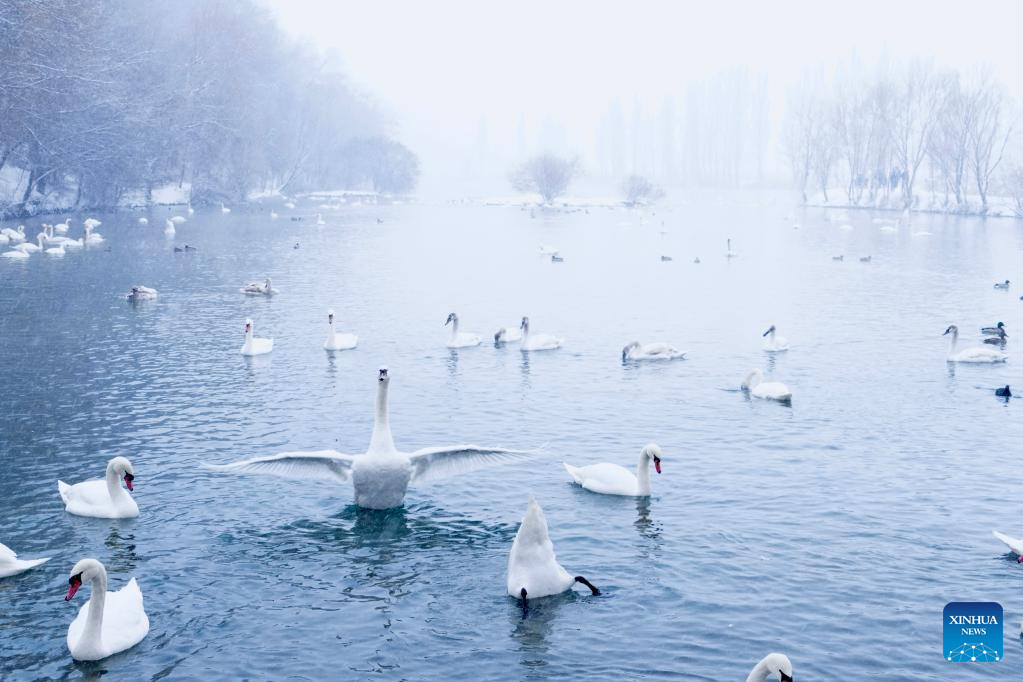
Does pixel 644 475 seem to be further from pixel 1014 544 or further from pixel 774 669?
pixel 774 669

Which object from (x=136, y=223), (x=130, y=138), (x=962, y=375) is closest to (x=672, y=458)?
(x=962, y=375)

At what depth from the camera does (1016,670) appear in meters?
10.8

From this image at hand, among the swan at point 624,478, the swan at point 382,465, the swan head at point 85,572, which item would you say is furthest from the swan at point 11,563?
the swan at point 624,478

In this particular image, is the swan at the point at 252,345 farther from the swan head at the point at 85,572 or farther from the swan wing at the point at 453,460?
the swan head at the point at 85,572

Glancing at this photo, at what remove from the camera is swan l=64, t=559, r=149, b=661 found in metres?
10.7

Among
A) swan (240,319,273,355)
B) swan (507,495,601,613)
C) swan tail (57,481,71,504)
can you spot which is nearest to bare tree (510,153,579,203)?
Result: swan (240,319,273,355)

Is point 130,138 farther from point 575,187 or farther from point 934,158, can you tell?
point 575,187

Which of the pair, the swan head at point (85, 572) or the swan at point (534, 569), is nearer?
the swan head at point (85, 572)

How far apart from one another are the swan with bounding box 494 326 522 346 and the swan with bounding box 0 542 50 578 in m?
17.4

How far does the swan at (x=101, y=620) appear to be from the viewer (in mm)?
10734

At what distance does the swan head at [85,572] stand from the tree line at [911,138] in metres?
97.1

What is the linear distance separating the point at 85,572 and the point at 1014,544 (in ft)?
36.4

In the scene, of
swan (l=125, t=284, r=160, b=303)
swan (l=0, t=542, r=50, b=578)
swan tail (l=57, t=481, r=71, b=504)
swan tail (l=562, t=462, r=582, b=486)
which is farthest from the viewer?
swan (l=125, t=284, r=160, b=303)

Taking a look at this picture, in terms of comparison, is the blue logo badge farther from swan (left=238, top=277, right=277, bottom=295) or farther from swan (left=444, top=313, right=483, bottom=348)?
swan (left=238, top=277, right=277, bottom=295)
